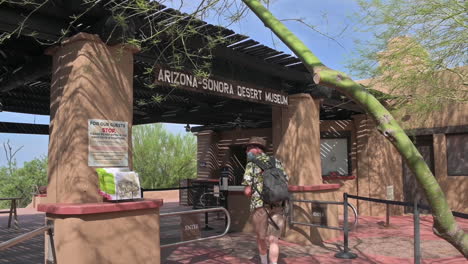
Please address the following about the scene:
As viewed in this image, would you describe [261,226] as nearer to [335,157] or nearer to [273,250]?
[273,250]

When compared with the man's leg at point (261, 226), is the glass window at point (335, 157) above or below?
above

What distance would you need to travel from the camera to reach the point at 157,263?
492 cm

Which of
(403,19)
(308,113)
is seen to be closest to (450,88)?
(403,19)

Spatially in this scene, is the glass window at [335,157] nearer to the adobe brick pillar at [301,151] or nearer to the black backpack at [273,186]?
the adobe brick pillar at [301,151]

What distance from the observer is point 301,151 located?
8234 millimetres

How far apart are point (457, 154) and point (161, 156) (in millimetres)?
16669

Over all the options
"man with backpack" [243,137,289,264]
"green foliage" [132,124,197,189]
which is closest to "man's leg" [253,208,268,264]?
"man with backpack" [243,137,289,264]

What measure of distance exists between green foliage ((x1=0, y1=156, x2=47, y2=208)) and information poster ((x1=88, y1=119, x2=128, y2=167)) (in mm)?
22820

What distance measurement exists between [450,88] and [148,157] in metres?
18.3

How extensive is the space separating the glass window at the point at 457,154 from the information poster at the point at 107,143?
1015 cm

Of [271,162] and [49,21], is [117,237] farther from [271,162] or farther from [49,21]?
[49,21]

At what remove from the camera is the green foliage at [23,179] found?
25016 mm

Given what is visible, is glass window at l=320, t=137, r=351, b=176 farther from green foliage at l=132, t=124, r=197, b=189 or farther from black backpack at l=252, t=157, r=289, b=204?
green foliage at l=132, t=124, r=197, b=189

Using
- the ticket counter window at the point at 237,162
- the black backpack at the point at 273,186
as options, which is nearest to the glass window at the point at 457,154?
the ticket counter window at the point at 237,162
